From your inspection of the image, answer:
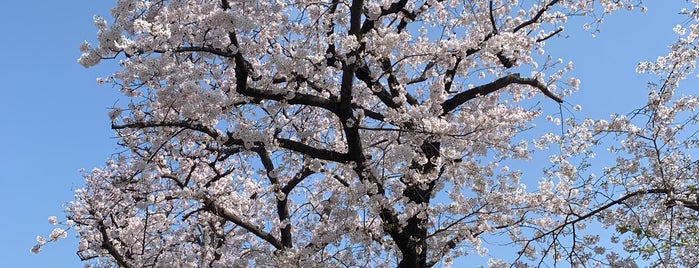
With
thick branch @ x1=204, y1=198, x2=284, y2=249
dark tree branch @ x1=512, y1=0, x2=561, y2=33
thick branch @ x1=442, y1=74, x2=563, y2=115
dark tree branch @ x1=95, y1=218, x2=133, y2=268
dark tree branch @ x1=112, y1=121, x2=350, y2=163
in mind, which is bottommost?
dark tree branch @ x1=112, y1=121, x2=350, y2=163

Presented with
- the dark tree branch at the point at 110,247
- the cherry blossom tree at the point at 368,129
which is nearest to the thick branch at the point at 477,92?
the cherry blossom tree at the point at 368,129

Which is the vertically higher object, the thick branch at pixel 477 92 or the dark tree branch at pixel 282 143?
the thick branch at pixel 477 92

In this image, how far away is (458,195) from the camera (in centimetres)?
957

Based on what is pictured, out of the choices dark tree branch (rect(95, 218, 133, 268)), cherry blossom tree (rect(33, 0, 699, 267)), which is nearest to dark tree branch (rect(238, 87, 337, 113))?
cherry blossom tree (rect(33, 0, 699, 267))

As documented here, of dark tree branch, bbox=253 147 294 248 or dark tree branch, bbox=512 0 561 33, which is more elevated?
dark tree branch, bbox=512 0 561 33

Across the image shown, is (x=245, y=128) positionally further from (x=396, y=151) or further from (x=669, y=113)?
(x=669, y=113)

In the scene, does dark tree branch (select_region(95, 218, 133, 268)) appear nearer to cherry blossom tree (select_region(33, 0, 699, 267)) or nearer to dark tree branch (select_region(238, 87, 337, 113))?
cherry blossom tree (select_region(33, 0, 699, 267))

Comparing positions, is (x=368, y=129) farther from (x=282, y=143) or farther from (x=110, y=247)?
(x=110, y=247)

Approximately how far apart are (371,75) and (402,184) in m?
1.50

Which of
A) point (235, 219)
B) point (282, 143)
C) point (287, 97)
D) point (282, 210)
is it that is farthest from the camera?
point (282, 210)

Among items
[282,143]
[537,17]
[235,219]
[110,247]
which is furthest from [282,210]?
[537,17]

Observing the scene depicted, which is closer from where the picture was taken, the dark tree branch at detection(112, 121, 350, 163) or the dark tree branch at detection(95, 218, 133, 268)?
the dark tree branch at detection(112, 121, 350, 163)

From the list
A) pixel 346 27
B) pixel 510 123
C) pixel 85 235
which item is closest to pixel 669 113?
pixel 510 123

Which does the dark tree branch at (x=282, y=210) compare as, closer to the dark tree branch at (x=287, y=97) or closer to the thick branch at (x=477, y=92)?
the dark tree branch at (x=287, y=97)
